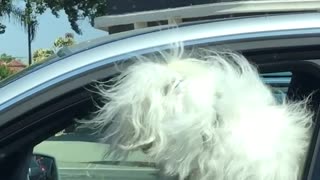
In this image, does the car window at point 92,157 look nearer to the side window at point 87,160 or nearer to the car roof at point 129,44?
the side window at point 87,160

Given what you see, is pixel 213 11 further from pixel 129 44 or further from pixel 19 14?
pixel 19 14

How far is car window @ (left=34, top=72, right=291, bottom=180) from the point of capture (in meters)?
1.97

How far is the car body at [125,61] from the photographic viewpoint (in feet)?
6.00

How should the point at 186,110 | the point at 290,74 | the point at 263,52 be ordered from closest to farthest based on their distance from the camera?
the point at 186,110 → the point at 263,52 → the point at 290,74

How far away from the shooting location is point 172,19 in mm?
2502

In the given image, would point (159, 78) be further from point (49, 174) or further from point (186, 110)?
point (49, 174)

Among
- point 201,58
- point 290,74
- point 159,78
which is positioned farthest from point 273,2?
point 159,78

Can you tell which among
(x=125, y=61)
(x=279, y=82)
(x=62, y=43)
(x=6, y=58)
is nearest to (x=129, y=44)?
(x=125, y=61)

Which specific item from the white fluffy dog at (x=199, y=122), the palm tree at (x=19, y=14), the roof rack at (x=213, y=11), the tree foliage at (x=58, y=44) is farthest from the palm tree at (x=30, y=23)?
the white fluffy dog at (x=199, y=122)

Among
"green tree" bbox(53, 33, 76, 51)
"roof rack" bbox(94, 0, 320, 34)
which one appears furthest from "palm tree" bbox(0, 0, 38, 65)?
"roof rack" bbox(94, 0, 320, 34)

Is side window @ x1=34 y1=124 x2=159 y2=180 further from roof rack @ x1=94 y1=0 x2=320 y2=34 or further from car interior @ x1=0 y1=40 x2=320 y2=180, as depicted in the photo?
roof rack @ x1=94 y1=0 x2=320 y2=34

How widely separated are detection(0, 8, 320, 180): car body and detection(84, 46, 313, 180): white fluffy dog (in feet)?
0.16

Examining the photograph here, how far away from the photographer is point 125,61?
185 centimetres

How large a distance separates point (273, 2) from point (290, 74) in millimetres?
338
